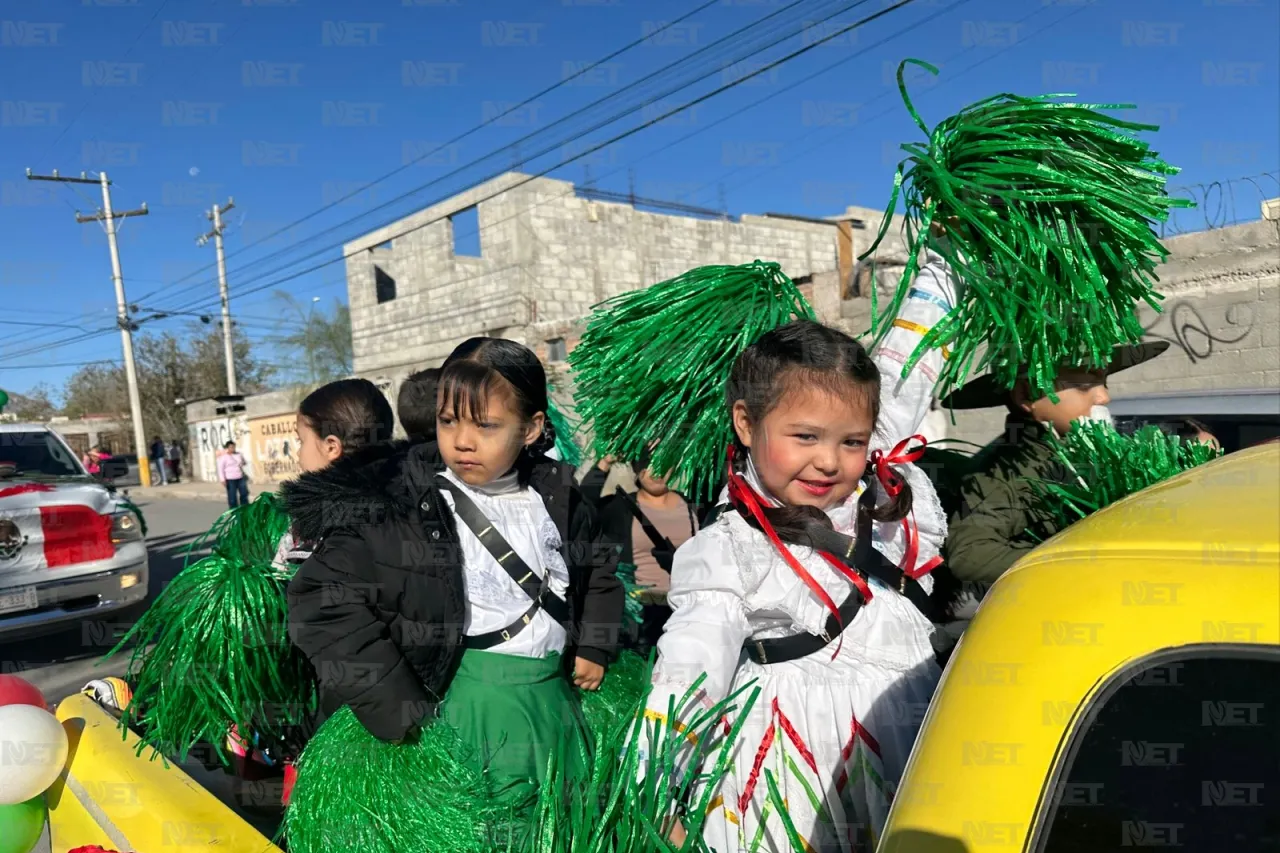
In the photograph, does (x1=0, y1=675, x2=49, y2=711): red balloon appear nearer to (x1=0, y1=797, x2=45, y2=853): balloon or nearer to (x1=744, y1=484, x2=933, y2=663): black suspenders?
(x1=0, y1=797, x2=45, y2=853): balloon

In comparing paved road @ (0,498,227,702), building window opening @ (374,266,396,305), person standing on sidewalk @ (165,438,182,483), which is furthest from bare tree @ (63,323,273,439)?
paved road @ (0,498,227,702)

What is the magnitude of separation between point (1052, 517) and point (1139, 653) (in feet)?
3.54

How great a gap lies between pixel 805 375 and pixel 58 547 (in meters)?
5.90

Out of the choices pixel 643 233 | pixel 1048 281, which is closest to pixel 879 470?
pixel 1048 281

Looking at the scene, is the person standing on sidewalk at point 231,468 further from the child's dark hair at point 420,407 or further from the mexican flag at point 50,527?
the child's dark hair at point 420,407

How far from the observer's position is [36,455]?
6297mm

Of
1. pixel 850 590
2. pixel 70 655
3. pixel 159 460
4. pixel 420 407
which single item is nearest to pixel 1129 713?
pixel 850 590

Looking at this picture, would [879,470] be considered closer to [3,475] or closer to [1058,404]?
[1058,404]

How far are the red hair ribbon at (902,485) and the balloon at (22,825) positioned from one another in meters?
2.09

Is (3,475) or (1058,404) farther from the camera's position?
(3,475)

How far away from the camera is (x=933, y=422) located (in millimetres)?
7230

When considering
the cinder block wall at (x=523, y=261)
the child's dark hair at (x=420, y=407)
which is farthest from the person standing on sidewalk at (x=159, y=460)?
the child's dark hair at (x=420, y=407)

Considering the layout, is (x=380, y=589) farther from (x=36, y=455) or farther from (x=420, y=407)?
(x=36, y=455)

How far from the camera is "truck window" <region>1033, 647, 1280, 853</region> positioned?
813 mm
